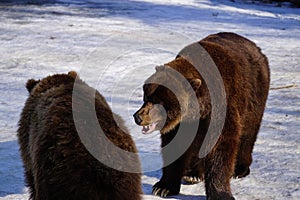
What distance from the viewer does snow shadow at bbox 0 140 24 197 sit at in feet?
14.8

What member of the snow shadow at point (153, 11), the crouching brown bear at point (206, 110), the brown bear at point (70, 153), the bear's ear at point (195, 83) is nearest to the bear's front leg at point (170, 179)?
the crouching brown bear at point (206, 110)

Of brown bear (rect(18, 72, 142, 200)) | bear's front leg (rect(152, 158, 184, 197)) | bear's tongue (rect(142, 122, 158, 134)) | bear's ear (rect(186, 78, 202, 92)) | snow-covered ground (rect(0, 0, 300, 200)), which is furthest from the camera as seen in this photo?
snow-covered ground (rect(0, 0, 300, 200))

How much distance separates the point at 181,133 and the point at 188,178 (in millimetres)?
673

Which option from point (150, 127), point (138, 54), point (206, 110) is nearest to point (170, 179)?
point (150, 127)

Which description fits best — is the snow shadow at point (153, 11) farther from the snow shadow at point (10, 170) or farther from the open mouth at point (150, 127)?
the open mouth at point (150, 127)

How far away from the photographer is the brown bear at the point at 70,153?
10.3 ft

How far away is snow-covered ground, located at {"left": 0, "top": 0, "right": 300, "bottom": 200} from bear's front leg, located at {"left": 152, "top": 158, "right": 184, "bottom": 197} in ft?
0.29

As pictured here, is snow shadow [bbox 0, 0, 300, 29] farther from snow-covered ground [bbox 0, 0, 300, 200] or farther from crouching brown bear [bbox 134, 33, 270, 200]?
crouching brown bear [bbox 134, 33, 270, 200]

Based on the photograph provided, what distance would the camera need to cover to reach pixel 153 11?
518 inches

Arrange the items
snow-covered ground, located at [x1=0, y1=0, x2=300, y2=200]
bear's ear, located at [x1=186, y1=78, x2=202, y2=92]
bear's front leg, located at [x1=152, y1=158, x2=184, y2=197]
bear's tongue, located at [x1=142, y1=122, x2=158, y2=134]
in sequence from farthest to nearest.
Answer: snow-covered ground, located at [x1=0, y1=0, x2=300, y2=200], bear's front leg, located at [x1=152, y1=158, x2=184, y2=197], bear's tongue, located at [x1=142, y1=122, x2=158, y2=134], bear's ear, located at [x1=186, y1=78, x2=202, y2=92]

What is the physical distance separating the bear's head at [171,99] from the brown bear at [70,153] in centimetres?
42

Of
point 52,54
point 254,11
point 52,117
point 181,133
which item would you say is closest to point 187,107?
point 181,133

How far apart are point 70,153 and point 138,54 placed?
5895mm

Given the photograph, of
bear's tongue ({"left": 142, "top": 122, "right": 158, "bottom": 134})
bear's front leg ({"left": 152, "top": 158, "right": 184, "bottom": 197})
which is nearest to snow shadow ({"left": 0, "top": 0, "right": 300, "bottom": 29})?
bear's front leg ({"left": 152, "top": 158, "right": 184, "bottom": 197})
